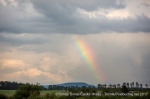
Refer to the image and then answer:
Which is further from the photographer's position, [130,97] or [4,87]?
[4,87]

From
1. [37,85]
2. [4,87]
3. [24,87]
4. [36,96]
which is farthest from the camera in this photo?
[4,87]

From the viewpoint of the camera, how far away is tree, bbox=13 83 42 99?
111325mm

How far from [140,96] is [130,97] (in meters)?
3.90

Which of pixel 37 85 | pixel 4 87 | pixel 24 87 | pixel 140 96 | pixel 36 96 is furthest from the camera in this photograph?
pixel 4 87

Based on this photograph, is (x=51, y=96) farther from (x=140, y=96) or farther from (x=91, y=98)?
(x=140, y=96)

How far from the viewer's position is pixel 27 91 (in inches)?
4604

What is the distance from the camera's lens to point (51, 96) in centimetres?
11181

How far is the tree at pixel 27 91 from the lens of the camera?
111m

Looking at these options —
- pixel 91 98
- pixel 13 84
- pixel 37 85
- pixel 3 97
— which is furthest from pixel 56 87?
pixel 91 98

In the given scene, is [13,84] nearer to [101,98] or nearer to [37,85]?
[37,85]

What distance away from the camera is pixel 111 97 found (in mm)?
102938

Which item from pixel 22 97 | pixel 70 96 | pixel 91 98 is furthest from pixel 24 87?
pixel 91 98

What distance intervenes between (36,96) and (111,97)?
31.7 meters

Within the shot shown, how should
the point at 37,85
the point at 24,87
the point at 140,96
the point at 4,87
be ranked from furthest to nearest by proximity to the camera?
the point at 4,87 < the point at 37,85 < the point at 24,87 < the point at 140,96
